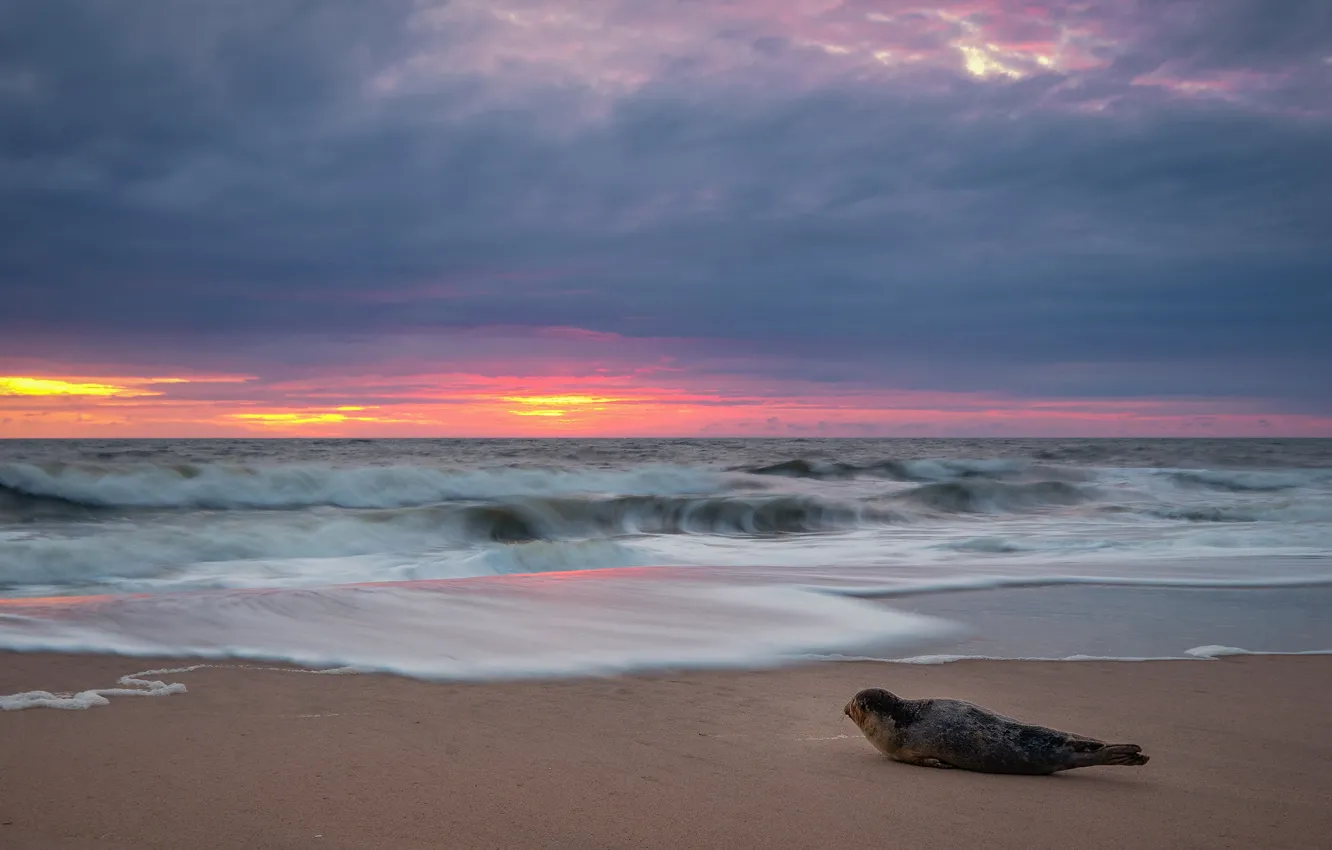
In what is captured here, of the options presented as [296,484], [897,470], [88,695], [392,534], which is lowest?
[392,534]

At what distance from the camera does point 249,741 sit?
362 centimetres

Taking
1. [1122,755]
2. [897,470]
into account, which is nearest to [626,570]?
[1122,755]

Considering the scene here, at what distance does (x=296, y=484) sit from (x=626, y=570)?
15.4 m

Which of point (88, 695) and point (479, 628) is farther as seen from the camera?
point (479, 628)

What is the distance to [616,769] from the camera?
338 cm

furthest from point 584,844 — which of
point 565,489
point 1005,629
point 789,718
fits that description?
point 565,489

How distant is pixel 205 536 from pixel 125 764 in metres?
11.1

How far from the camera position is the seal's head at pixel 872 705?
3.48 m

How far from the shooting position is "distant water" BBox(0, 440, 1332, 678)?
5.93 m

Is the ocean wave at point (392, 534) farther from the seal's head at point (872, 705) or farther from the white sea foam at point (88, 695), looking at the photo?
the seal's head at point (872, 705)

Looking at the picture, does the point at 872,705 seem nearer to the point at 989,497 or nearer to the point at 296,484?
the point at 989,497

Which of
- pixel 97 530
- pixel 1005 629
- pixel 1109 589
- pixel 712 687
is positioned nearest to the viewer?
pixel 712 687

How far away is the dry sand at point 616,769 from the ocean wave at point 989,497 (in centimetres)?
1696

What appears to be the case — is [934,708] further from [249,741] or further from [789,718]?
[249,741]
